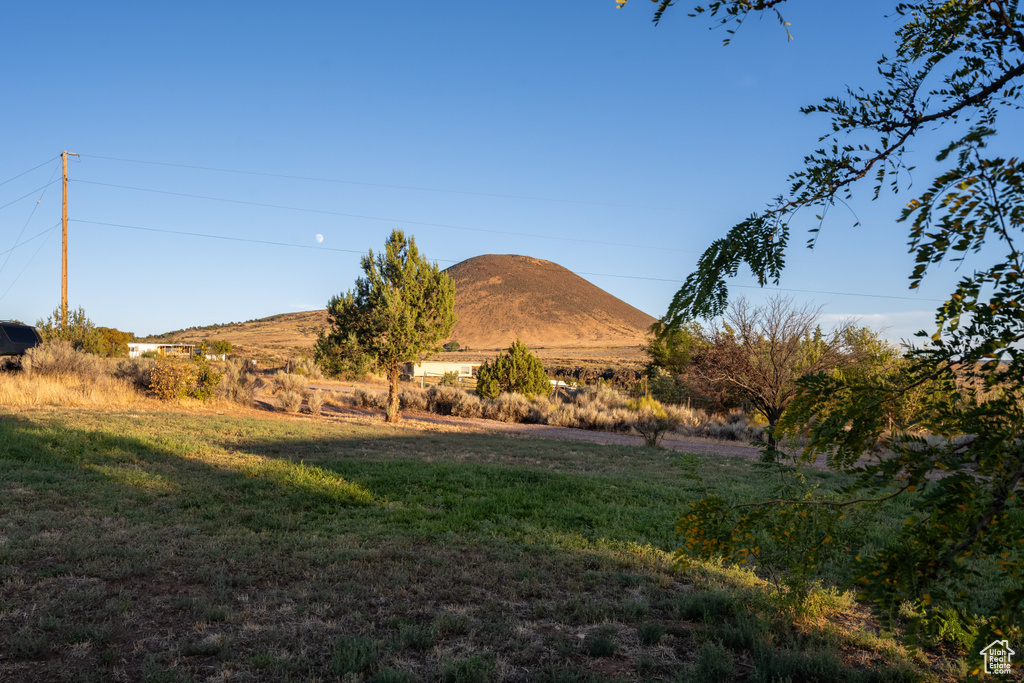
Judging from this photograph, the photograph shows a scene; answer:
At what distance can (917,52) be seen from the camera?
281cm

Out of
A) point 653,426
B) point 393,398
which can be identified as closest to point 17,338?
point 393,398

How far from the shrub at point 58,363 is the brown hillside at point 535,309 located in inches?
3986

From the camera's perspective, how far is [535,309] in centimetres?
13812

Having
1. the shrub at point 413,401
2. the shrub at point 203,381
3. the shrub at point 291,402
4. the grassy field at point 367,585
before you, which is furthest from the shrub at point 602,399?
the grassy field at point 367,585

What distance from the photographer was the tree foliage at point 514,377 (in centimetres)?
2586

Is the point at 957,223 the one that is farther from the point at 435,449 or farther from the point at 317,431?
the point at 317,431

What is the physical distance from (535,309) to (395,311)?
120 meters

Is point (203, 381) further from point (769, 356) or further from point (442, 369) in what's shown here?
point (442, 369)

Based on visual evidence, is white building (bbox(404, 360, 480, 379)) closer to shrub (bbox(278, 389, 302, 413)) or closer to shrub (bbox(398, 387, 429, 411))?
shrub (bbox(398, 387, 429, 411))

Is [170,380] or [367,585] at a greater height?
[170,380]

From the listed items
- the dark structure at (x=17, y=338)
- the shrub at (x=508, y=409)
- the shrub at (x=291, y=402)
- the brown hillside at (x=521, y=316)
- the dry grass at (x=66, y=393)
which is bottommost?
the shrub at (x=508, y=409)

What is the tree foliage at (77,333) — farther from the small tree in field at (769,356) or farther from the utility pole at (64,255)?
the small tree in field at (769,356)

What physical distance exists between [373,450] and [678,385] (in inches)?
849

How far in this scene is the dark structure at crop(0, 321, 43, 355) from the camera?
20141 millimetres
